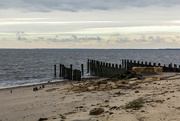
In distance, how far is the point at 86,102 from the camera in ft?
36.8

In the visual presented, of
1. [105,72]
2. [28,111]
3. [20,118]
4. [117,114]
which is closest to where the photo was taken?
[117,114]

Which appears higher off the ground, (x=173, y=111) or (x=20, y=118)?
(x=173, y=111)

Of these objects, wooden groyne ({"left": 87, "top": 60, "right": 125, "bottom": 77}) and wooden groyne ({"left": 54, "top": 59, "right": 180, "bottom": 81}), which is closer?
wooden groyne ({"left": 54, "top": 59, "right": 180, "bottom": 81})

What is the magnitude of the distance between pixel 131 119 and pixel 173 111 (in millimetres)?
1340

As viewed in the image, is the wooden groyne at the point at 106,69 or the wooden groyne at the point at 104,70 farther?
the wooden groyne at the point at 104,70

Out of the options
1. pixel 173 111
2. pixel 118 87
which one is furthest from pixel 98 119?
pixel 118 87

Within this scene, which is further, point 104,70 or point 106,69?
point 104,70

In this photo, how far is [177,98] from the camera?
9406 mm

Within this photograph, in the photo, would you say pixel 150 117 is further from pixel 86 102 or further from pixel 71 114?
pixel 86 102

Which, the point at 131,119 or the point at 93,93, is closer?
the point at 131,119

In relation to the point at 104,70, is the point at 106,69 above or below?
above

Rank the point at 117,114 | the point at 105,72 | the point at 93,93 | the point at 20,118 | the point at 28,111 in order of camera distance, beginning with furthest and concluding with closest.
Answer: the point at 105,72 → the point at 93,93 → the point at 28,111 → the point at 20,118 → the point at 117,114

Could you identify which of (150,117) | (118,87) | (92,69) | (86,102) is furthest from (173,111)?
(92,69)

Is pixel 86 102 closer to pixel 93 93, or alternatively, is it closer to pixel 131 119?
pixel 93 93
